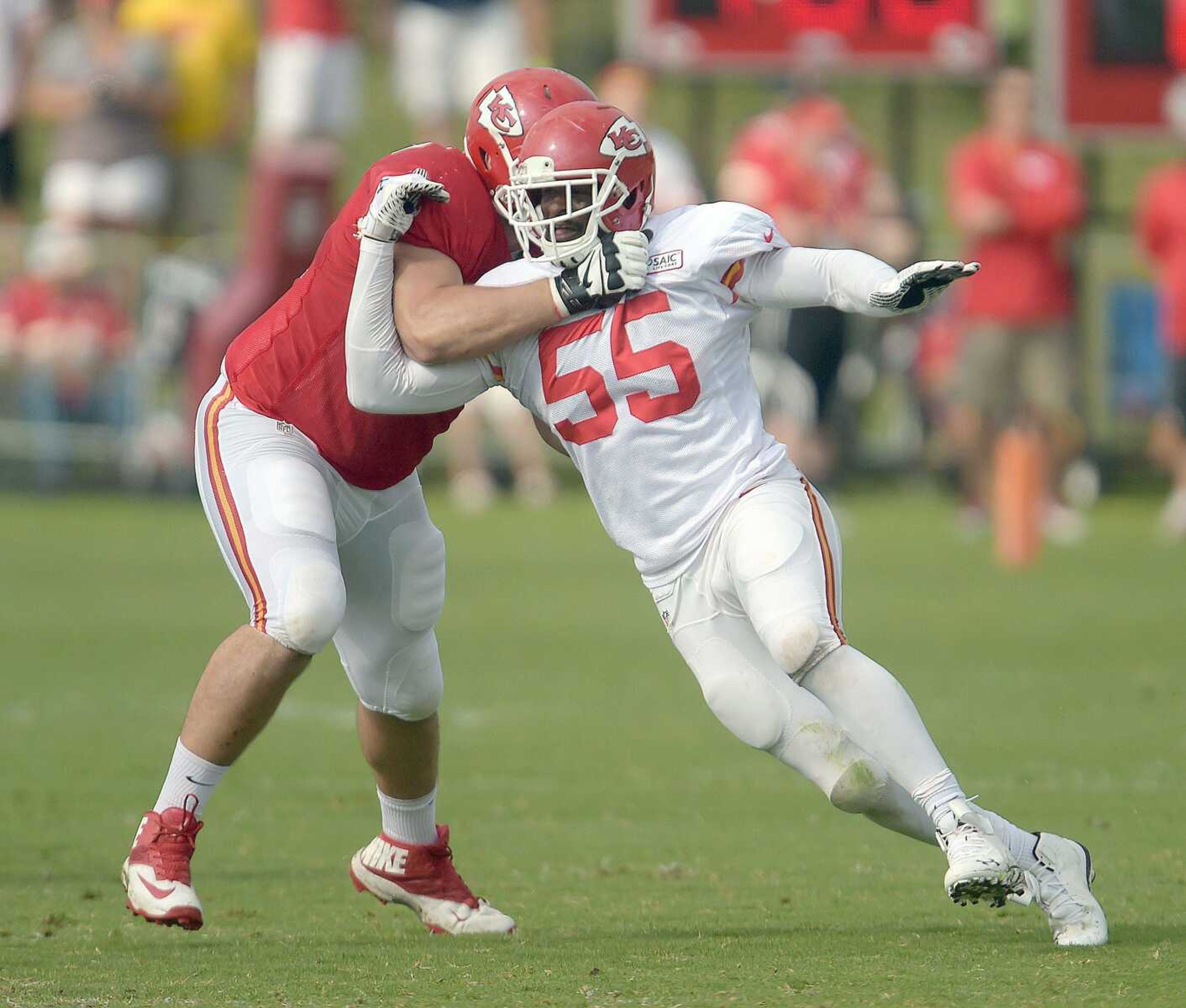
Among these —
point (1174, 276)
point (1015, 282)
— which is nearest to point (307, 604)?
point (1015, 282)

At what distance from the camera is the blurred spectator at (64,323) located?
13.2 m

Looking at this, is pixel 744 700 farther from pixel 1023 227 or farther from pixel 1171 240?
pixel 1171 240

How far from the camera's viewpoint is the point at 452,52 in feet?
42.3

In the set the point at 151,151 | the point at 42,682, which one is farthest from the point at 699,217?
the point at 151,151

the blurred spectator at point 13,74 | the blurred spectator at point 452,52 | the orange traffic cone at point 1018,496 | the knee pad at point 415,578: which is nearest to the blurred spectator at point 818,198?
the blurred spectator at point 452,52

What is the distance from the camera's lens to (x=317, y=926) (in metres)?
4.48

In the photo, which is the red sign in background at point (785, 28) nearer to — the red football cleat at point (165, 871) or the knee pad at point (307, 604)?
the knee pad at point (307, 604)

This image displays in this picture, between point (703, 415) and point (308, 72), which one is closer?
point (703, 415)

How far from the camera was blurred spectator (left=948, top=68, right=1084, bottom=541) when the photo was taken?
12.0 meters

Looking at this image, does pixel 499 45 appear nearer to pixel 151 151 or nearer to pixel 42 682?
pixel 151 151

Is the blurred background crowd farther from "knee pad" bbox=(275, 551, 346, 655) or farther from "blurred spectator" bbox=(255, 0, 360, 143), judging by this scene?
"knee pad" bbox=(275, 551, 346, 655)

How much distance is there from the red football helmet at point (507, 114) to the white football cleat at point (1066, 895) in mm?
1593

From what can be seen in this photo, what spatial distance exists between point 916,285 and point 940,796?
35.2 inches

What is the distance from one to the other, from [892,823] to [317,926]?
1.18 meters
